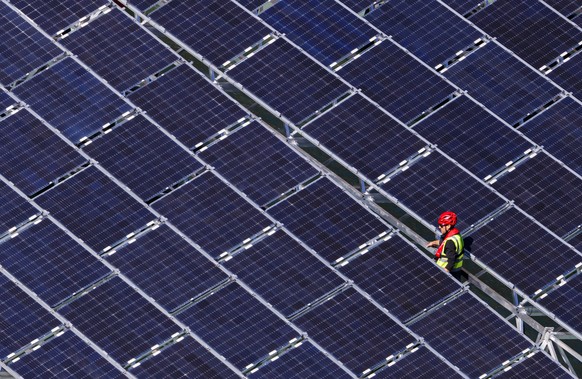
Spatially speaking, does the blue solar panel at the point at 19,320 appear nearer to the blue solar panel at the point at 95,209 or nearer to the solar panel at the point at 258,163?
the blue solar panel at the point at 95,209

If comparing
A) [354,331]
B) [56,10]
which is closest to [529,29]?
[354,331]

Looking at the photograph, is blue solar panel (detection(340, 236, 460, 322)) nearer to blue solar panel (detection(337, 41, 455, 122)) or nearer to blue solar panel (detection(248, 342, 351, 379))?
blue solar panel (detection(248, 342, 351, 379))

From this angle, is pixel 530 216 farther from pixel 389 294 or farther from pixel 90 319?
pixel 90 319

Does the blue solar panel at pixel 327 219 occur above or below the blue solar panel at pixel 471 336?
above

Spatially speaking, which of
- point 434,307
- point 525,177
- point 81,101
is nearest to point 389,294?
point 434,307

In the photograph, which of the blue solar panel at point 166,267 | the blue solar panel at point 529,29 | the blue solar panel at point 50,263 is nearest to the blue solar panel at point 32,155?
the blue solar panel at point 50,263
